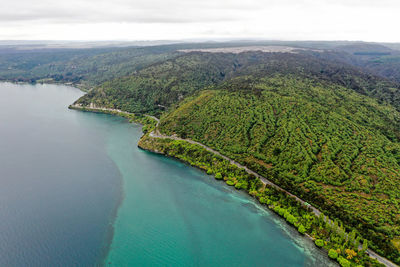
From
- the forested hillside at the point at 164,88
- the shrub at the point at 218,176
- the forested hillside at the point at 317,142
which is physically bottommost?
the shrub at the point at 218,176

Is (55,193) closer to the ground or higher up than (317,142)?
closer to the ground

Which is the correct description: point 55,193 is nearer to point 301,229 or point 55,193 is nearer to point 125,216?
point 125,216

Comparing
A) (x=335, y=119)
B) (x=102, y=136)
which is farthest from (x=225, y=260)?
(x=102, y=136)

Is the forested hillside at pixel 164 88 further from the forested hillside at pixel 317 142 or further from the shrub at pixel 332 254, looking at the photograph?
the shrub at pixel 332 254

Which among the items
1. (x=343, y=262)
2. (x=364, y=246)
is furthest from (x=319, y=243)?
(x=364, y=246)

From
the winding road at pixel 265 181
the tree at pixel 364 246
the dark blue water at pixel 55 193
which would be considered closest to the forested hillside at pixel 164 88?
the dark blue water at pixel 55 193

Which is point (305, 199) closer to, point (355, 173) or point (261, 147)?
point (355, 173)

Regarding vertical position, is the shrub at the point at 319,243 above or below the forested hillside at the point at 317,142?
below
